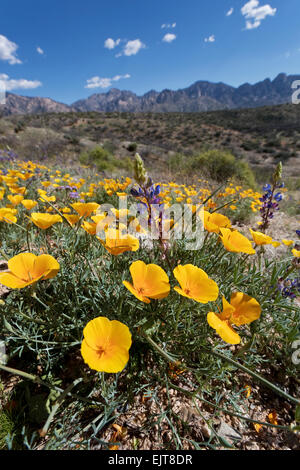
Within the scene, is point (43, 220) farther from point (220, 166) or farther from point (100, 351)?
point (220, 166)

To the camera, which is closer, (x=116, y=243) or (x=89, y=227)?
(x=116, y=243)

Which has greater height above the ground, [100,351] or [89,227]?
[89,227]

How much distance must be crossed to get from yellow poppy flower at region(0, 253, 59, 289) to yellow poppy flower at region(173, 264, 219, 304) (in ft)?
2.21

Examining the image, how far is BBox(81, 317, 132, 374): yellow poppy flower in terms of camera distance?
3.05 feet

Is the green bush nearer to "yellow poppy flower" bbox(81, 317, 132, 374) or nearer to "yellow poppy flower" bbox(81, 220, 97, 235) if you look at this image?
"yellow poppy flower" bbox(81, 220, 97, 235)

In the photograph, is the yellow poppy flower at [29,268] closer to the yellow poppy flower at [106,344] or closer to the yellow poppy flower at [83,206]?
the yellow poppy flower at [106,344]

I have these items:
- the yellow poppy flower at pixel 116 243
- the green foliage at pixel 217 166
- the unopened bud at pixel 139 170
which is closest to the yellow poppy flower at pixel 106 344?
the yellow poppy flower at pixel 116 243

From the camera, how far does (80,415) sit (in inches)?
50.7

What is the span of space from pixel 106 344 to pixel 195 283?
1.87ft

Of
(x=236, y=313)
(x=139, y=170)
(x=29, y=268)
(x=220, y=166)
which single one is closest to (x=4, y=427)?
(x=29, y=268)

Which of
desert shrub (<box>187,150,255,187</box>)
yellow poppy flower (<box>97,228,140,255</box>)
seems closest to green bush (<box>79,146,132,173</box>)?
desert shrub (<box>187,150,255,187</box>)

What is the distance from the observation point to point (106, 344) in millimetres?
1035

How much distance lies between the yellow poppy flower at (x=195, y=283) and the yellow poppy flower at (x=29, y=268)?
67cm
